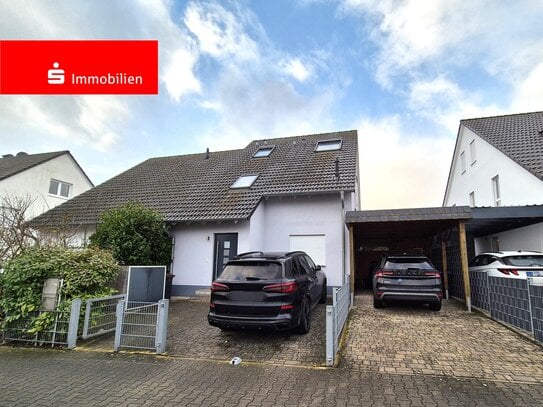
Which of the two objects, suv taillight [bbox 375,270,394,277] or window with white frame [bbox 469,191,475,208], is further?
window with white frame [bbox 469,191,475,208]

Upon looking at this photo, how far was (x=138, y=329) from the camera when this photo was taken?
243 inches

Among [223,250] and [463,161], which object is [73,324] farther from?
[463,161]

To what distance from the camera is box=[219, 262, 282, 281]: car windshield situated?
19.2ft

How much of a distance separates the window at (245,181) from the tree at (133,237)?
365cm

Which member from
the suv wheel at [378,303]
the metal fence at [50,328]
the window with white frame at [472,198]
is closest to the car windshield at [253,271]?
the metal fence at [50,328]

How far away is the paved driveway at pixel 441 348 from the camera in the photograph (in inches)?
180

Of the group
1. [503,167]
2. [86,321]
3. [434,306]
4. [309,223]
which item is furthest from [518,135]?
[86,321]

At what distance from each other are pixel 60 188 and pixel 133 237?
16.0m

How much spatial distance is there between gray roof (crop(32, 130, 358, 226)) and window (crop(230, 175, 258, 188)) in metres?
0.19

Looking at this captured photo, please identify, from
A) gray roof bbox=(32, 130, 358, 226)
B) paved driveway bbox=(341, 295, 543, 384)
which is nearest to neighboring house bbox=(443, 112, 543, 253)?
paved driveway bbox=(341, 295, 543, 384)

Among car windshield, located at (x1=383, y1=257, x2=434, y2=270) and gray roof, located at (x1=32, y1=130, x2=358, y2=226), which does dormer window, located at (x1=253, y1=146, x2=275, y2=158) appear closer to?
gray roof, located at (x1=32, y1=130, x2=358, y2=226)

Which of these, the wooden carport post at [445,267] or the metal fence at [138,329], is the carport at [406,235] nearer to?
the wooden carport post at [445,267]

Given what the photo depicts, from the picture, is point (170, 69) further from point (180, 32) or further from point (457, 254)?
point (457, 254)

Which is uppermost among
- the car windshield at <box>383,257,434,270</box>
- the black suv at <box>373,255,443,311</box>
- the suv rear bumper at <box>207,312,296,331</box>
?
the car windshield at <box>383,257,434,270</box>
